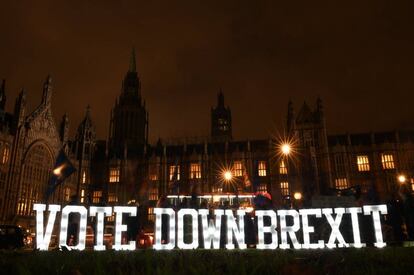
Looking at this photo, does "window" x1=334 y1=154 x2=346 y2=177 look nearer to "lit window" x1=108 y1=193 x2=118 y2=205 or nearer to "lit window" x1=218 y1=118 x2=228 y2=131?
"lit window" x1=108 y1=193 x2=118 y2=205

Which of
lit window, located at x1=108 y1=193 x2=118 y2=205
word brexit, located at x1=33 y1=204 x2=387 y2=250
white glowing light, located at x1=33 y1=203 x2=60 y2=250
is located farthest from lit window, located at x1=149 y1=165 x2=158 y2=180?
white glowing light, located at x1=33 y1=203 x2=60 y2=250

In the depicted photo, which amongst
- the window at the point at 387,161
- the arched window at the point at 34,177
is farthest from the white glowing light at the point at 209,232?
the window at the point at 387,161

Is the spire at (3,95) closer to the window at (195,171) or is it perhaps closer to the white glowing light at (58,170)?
the window at (195,171)

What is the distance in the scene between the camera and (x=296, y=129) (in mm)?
57656

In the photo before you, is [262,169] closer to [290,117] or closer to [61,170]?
[290,117]

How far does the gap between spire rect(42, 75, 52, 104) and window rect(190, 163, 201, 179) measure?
25521 mm

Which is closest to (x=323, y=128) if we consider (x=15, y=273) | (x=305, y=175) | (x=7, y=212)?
(x=305, y=175)

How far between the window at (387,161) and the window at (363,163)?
7.41 ft

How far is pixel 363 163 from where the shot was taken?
54.6 metres

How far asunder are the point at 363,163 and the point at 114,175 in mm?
41751

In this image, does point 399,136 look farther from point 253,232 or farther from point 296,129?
point 253,232

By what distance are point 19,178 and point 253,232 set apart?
1541 inches

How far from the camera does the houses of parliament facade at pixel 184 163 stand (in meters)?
47.7

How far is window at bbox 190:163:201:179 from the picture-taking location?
59250 mm
